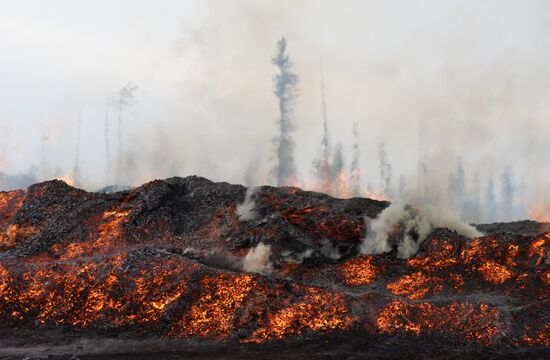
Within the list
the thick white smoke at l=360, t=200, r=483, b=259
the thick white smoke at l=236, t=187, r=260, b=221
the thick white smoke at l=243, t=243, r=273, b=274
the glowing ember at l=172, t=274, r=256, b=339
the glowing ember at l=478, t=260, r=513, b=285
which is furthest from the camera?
the thick white smoke at l=236, t=187, r=260, b=221

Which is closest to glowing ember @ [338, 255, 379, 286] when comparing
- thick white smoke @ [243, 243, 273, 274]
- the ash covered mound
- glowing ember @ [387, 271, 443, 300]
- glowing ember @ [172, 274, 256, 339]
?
the ash covered mound

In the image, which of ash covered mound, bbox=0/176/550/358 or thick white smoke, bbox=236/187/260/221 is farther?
thick white smoke, bbox=236/187/260/221

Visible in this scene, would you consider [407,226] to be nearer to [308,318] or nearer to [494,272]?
[494,272]

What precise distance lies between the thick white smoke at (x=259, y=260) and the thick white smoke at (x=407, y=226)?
5818 mm

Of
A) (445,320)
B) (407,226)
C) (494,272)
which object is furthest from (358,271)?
(494,272)

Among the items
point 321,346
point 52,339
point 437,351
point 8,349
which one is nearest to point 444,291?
point 437,351

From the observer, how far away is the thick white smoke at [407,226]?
2459 centimetres

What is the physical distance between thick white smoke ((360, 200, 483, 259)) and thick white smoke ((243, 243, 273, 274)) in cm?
582

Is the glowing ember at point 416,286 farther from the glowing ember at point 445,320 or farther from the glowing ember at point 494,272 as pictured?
the glowing ember at point 445,320

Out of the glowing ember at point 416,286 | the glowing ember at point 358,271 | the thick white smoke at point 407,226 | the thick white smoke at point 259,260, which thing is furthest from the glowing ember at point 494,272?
the thick white smoke at point 259,260

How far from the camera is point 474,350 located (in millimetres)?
15664

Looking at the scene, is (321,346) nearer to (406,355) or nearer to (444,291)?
(406,355)

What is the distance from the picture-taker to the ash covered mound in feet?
54.2

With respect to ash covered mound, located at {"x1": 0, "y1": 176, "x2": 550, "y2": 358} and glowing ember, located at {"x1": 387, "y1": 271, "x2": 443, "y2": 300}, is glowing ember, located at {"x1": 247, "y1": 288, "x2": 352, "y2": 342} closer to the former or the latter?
ash covered mound, located at {"x1": 0, "y1": 176, "x2": 550, "y2": 358}
